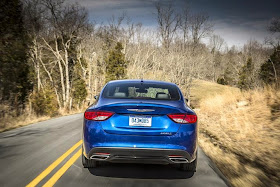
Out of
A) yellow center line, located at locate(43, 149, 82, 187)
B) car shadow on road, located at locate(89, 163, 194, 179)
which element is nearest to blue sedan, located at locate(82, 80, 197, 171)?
car shadow on road, located at locate(89, 163, 194, 179)

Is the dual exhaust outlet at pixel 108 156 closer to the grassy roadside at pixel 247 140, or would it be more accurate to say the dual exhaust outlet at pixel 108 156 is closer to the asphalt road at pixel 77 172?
the asphalt road at pixel 77 172

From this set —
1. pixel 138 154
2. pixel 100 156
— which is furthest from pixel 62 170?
pixel 138 154

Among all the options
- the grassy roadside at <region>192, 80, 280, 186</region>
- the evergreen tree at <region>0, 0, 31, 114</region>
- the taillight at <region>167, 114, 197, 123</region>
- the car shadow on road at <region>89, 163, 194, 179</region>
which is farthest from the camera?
the evergreen tree at <region>0, 0, 31, 114</region>

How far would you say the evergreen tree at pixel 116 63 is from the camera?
41625 mm

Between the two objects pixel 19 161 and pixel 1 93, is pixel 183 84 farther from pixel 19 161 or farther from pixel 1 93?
pixel 19 161

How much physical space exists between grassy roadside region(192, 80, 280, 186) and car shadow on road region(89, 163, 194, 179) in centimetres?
88

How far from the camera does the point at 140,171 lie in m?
4.01

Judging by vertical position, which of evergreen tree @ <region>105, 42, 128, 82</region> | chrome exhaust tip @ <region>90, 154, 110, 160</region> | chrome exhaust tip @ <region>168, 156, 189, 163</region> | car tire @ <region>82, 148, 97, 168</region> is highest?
evergreen tree @ <region>105, 42, 128, 82</region>

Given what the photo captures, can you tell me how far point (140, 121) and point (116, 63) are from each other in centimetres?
3929

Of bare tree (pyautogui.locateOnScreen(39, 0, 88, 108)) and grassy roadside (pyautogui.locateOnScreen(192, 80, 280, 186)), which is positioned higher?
bare tree (pyautogui.locateOnScreen(39, 0, 88, 108))

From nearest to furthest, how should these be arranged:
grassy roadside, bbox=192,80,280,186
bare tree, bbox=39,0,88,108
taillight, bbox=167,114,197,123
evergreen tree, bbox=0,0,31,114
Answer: taillight, bbox=167,114,197,123 → grassy roadside, bbox=192,80,280,186 → evergreen tree, bbox=0,0,31,114 → bare tree, bbox=39,0,88,108

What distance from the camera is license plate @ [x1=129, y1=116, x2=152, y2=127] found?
3.37 meters

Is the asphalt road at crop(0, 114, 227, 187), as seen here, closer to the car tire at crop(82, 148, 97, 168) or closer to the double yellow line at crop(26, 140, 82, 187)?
the double yellow line at crop(26, 140, 82, 187)

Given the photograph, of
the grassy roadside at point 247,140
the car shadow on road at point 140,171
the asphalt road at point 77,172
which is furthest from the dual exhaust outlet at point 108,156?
the grassy roadside at point 247,140
